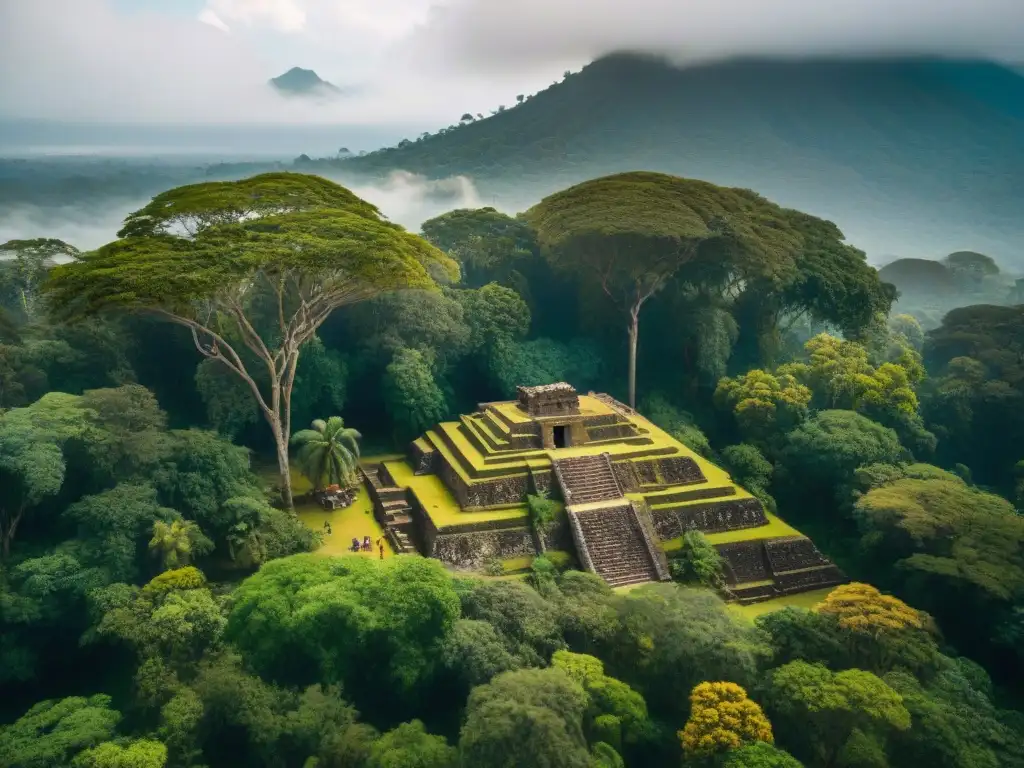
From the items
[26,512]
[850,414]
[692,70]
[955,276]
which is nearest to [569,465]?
[850,414]

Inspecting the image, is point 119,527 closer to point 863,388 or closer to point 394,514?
point 394,514

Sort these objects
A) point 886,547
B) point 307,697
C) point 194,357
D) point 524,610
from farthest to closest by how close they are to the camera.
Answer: point 194,357, point 886,547, point 524,610, point 307,697

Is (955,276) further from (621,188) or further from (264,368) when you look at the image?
(264,368)

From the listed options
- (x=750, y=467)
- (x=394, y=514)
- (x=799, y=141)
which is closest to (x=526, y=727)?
(x=394, y=514)

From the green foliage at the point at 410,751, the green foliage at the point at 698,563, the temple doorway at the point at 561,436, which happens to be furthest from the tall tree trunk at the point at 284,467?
the green foliage at the point at 698,563

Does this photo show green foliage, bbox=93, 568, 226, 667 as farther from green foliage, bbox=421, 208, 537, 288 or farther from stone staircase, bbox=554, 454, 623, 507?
green foliage, bbox=421, 208, 537, 288
